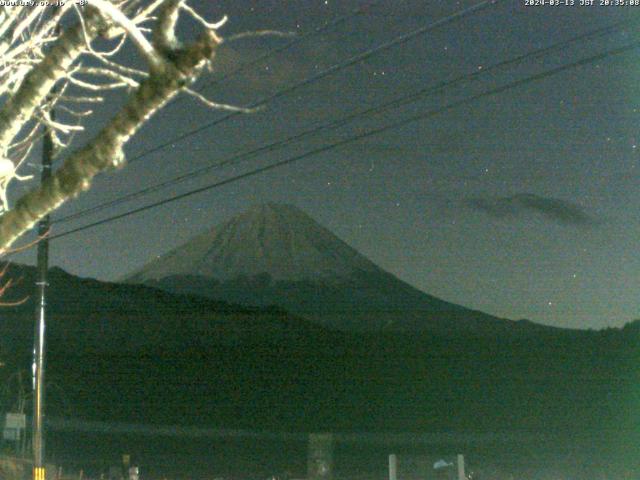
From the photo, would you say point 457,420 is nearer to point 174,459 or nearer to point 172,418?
point 172,418

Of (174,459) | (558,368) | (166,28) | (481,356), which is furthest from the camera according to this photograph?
(481,356)

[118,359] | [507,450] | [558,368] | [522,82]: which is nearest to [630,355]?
[558,368]

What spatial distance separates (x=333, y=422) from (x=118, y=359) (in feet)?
105

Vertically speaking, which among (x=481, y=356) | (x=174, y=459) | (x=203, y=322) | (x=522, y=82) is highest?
(x=203, y=322)

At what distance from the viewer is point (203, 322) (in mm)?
125312

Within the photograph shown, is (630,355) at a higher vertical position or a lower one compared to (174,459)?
higher

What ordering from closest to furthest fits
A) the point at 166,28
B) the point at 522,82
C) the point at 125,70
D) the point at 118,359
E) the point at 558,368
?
the point at 166,28, the point at 125,70, the point at 522,82, the point at 558,368, the point at 118,359

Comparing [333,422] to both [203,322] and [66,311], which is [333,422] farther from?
[66,311]

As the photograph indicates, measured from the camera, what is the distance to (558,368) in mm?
86750

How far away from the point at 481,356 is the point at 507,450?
44.4 m

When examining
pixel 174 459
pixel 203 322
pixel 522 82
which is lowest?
pixel 174 459

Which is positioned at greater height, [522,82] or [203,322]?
[203,322]

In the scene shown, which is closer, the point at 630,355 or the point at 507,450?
the point at 507,450

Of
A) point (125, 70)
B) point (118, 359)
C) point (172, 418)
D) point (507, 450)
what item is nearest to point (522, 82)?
point (125, 70)
